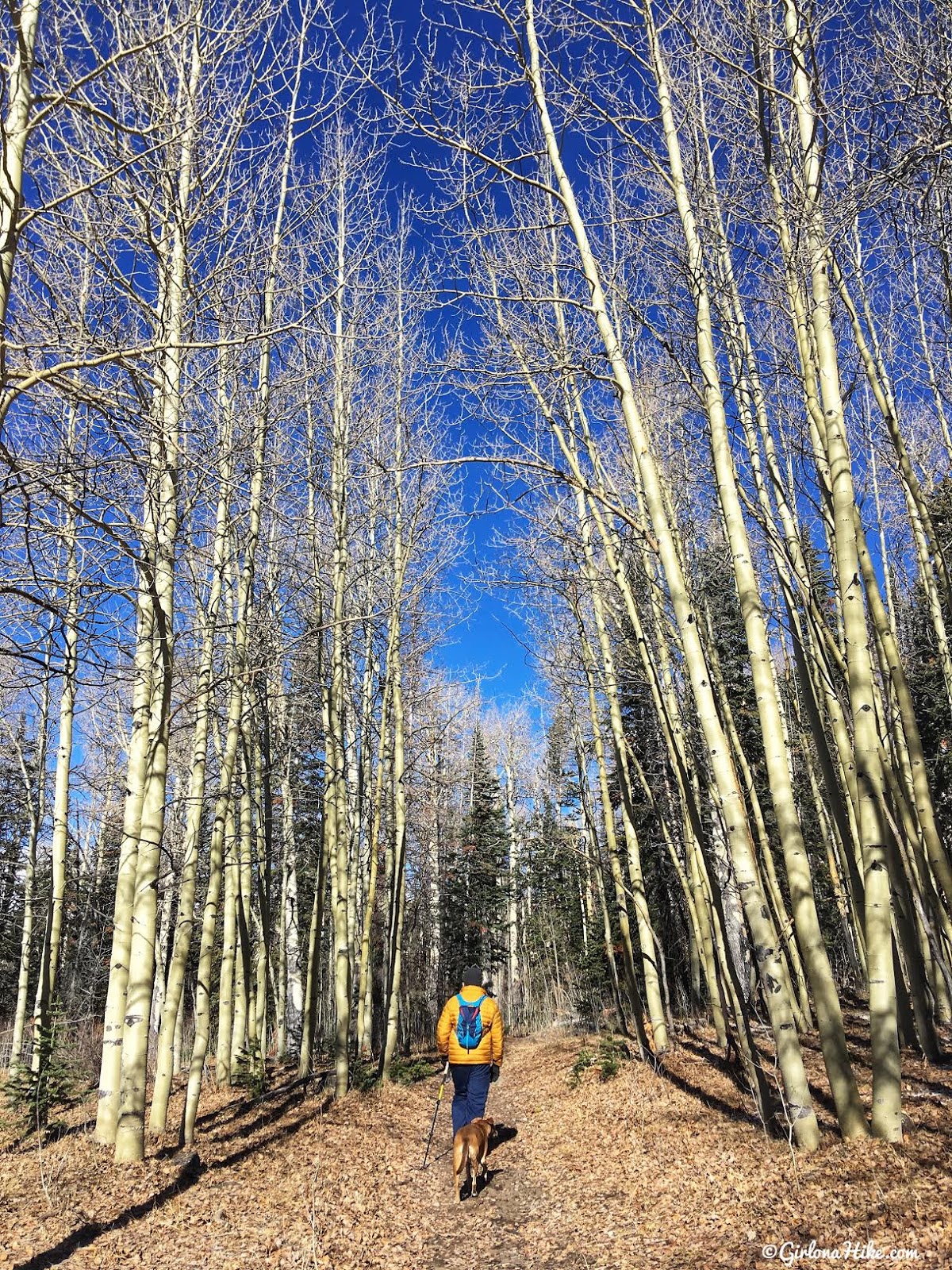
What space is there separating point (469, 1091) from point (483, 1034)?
1.52 feet

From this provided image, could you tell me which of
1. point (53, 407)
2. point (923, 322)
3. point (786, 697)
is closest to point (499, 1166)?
point (53, 407)

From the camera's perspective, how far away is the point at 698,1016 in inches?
524

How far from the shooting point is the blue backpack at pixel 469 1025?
242 inches

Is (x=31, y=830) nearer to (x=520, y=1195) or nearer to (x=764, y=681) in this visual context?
(x=520, y=1195)

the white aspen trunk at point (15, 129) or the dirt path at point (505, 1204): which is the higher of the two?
the white aspen trunk at point (15, 129)

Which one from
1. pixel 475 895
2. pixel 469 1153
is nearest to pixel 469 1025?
pixel 469 1153

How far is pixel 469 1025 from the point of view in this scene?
6.20m

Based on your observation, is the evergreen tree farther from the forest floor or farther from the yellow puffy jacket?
the yellow puffy jacket

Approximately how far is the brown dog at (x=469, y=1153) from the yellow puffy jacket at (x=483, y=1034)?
0.48 metres

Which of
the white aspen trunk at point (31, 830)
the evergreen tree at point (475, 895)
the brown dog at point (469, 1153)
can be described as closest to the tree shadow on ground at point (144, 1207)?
the brown dog at point (469, 1153)

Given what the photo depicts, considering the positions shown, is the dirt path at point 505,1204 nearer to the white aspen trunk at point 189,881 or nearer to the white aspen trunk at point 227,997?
the white aspen trunk at point 189,881

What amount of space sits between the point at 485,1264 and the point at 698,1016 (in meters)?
10.3

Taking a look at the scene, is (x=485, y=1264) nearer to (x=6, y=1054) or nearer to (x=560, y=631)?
(x=560, y=631)

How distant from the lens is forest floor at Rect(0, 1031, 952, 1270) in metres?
3.71
